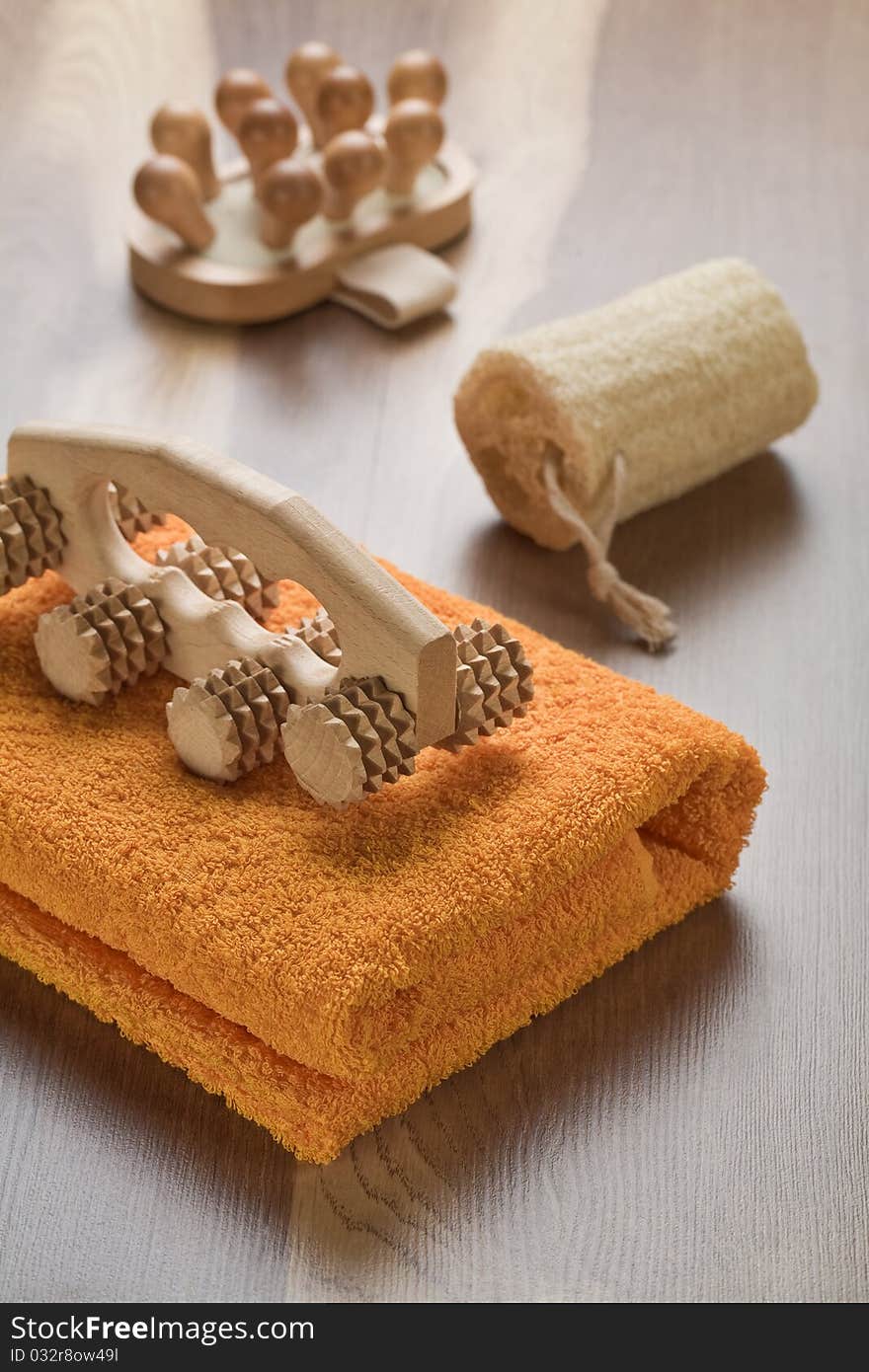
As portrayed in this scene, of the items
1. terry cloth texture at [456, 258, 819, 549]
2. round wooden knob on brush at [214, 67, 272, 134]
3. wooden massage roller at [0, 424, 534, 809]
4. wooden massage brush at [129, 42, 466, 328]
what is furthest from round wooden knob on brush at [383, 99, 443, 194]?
wooden massage roller at [0, 424, 534, 809]

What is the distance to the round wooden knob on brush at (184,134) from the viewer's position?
144cm

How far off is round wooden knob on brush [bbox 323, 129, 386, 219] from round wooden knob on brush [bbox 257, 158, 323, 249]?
24mm

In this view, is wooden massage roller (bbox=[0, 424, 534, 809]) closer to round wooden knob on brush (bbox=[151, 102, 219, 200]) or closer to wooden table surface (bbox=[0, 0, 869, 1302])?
wooden table surface (bbox=[0, 0, 869, 1302])

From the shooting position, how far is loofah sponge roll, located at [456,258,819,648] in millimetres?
1103

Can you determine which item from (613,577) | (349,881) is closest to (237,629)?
(349,881)

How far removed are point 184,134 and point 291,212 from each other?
0.43ft

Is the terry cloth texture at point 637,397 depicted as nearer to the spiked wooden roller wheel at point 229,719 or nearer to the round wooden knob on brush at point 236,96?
the spiked wooden roller wheel at point 229,719

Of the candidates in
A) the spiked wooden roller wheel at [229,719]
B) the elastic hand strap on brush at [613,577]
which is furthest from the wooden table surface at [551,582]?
the spiked wooden roller wheel at [229,719]

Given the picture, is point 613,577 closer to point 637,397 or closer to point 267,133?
point 637,397

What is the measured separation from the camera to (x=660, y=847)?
0.86 metres

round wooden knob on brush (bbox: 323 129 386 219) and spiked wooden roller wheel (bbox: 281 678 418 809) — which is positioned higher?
round wooden knob on brush (bbox: 323 129 386 219)

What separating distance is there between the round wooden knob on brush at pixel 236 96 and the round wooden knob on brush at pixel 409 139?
12 centimetres

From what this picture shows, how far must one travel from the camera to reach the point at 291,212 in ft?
4.53
